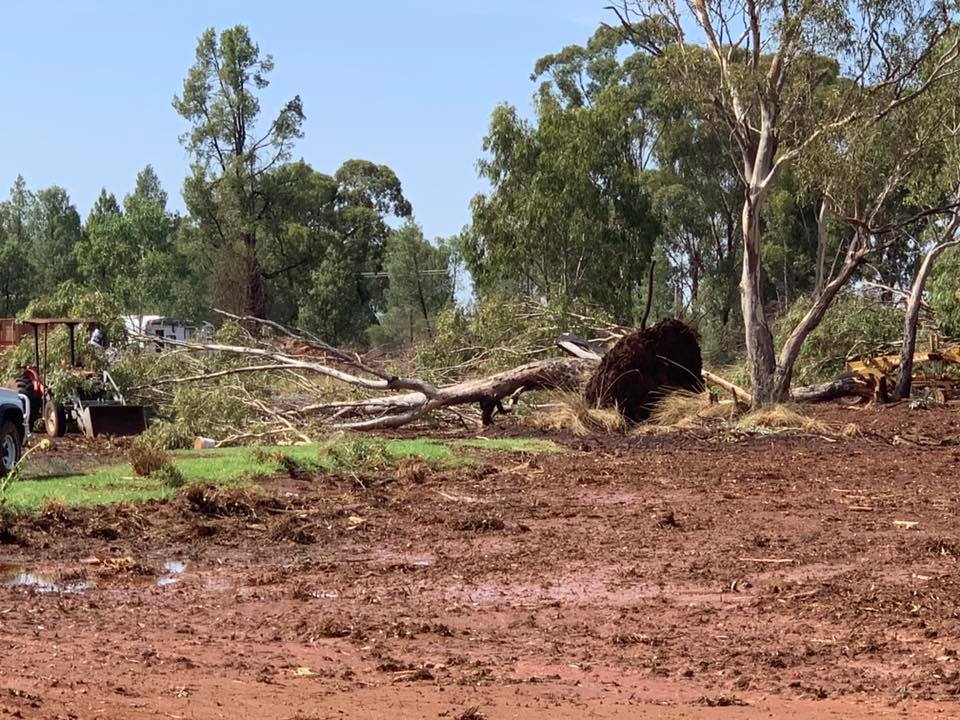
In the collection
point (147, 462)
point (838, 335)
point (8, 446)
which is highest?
point (838, 335)

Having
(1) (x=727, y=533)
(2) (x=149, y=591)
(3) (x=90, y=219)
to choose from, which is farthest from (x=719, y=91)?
(3) (x=90, y=219)

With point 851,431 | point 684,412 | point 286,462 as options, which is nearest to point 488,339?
point 684,412

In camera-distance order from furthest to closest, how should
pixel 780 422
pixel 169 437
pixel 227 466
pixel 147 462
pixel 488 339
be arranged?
1. pixel 488 339
2. pixel 780 422
3. pixel 169 437
4. pixel 227 466
5. pixel 147 462

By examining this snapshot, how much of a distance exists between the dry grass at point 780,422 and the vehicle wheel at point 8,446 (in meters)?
10.7

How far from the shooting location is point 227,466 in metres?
14.6

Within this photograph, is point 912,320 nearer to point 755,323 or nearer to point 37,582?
point 755,323

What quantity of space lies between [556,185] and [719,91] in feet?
72.8

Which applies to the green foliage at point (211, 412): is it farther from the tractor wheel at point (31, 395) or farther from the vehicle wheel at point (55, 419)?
the tractor wheel at point (31, 395)

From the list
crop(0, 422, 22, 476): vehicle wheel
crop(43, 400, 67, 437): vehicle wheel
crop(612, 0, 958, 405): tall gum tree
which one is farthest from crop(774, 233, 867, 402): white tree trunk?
crop(0, 422, 22, 476): vehicle wheel

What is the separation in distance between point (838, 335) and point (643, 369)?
8.29 m

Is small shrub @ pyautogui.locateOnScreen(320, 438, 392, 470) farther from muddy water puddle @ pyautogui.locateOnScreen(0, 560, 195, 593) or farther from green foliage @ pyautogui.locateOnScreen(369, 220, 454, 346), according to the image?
green foliage @ pyautogui.locateOnScreen(369, 220, 454, 346)

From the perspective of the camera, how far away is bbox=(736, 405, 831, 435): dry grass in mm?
20281

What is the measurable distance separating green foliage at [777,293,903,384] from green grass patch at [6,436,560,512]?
10.6 meters

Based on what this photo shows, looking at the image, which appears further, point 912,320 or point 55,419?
point 912,320
